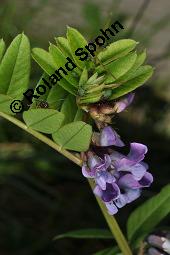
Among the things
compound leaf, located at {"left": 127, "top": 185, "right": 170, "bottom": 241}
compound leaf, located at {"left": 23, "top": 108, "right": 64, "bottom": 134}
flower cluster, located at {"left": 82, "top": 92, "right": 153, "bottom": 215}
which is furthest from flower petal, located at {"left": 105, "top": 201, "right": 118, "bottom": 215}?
compound leaf, located at {"left": 127, "top": 185, "right": 170, "bottom": 241}

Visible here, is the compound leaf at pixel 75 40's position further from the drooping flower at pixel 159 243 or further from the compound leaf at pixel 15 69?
the drooping flower at pixel 159 243

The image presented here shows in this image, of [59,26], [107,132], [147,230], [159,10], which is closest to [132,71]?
[107,132]

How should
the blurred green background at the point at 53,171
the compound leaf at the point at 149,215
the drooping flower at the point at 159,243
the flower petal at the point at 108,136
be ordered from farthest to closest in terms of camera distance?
the blurred green background at the point at 53,171 < the compound leaf at the point at 149,215 < the drooping flower at the point at 159,243 < the flower petal at the point at 108,136

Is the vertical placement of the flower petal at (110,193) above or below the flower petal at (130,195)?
above

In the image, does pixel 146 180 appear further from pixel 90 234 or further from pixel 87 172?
pixel 90 234

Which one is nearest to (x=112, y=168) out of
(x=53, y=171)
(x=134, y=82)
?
(x=134, y=82)

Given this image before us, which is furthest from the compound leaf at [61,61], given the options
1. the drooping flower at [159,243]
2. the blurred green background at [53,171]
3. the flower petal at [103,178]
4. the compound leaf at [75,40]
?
the blurred green background at [53,171]
